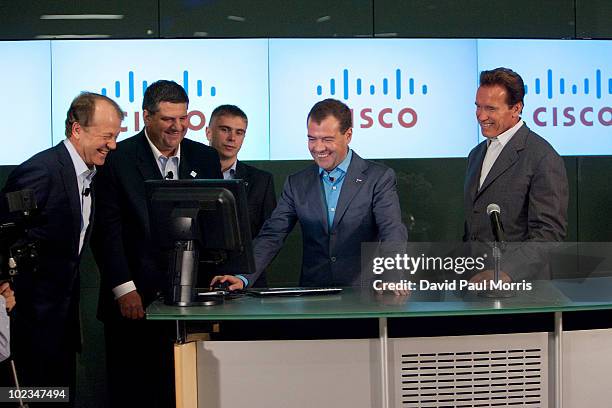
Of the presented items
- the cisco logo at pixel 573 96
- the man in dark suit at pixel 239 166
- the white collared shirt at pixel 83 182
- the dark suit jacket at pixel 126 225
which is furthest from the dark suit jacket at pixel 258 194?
the cisco logo at pixel 573 96

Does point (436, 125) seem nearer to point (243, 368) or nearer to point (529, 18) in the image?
point (529, 18)

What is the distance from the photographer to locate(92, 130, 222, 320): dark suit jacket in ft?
14.5

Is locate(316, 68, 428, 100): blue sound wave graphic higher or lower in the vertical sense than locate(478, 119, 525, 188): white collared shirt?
higher

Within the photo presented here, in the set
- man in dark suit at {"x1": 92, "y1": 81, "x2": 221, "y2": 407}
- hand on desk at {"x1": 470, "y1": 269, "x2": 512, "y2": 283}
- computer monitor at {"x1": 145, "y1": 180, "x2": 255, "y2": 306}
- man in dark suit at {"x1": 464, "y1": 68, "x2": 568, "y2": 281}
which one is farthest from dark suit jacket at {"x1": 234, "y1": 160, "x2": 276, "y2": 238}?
hand on desk at {"x1": 470, "y1": 269, "x2": 512, "y2": 283}

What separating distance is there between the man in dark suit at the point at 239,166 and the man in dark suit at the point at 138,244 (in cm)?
60

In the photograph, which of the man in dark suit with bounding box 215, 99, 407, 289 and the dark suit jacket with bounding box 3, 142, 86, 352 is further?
the man in dark suit with bounding box 215, 99, 407, 289

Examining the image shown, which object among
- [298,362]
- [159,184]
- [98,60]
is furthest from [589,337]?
[98,60]

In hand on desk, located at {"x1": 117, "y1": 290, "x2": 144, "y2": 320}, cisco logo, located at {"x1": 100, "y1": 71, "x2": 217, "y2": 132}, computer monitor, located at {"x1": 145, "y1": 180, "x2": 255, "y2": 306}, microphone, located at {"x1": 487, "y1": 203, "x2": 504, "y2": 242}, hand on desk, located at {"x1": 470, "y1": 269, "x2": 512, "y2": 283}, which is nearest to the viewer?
microphone, located at {"x1": 487, "y1": 203, "x2": 504, "y2": 242}

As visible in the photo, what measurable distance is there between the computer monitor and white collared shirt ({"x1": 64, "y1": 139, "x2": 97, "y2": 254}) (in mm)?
863

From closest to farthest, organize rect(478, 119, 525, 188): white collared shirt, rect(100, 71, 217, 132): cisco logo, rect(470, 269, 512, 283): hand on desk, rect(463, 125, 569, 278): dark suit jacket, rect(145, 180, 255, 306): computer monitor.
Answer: rect(145, 180, 255, 306): computer monitor, rect(470, 269, 512, 283): hand on desk, rect(463, 125, 569, 278): dark suit jacket, rect(478, 119, 525, 188): white collared shirt, rect(100, 71, 217, 132): cisco logo

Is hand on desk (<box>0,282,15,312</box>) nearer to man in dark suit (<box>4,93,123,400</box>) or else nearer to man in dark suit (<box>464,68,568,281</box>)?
man in dark suit (<box>4,93,123,400</box>)

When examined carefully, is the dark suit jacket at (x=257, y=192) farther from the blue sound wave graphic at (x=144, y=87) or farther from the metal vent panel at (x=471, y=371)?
the metal vent panel at (x=471, y=371)

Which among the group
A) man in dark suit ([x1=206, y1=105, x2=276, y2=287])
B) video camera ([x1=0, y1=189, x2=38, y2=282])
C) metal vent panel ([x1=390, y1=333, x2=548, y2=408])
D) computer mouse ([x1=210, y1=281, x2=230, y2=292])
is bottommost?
metal vent panel ([x1=390, y1=333, x2=548, y2=408])

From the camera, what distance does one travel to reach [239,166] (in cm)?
546
